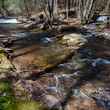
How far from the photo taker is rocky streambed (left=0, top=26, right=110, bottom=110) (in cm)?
510

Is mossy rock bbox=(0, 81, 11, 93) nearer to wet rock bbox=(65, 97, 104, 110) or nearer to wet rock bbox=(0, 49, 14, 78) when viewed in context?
wet rock bbox=(0, 49, 14, 78)

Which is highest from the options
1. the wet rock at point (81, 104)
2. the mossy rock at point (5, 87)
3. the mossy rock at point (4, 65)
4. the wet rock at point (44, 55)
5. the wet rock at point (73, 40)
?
the mossy rock at point (5, 87)

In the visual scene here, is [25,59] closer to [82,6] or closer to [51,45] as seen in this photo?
[51,45]

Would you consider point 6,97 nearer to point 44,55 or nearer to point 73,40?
point 44,55

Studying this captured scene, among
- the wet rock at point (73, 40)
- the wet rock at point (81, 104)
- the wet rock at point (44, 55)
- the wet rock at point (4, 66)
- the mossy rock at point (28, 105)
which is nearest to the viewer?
the mossy rock at point (28, 105)

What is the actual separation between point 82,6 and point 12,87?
12547 mm

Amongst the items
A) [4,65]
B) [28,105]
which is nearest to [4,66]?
[4,65]

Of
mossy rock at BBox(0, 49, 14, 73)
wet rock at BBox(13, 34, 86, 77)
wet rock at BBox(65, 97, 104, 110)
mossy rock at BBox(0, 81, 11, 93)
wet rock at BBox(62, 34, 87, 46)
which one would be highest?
mossy rock at BBox(0, 81, 11, 93)

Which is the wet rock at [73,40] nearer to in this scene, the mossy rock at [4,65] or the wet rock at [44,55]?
the wet rock at [44,55]

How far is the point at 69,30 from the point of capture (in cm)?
1452

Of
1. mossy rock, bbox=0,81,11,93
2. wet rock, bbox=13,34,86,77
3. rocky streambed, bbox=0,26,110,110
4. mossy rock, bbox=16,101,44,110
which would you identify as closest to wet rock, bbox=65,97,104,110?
rocky streambed, bbox=0,26,110,110

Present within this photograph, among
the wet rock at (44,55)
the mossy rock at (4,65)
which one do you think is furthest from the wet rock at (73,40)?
the mossy rock at (4,65)

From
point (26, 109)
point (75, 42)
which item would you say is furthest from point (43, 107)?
point (75, 42)

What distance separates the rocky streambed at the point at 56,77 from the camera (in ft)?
16.7
